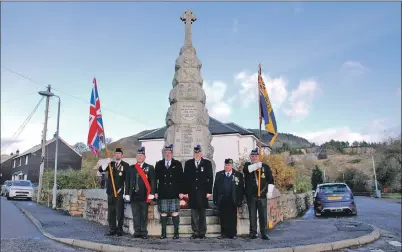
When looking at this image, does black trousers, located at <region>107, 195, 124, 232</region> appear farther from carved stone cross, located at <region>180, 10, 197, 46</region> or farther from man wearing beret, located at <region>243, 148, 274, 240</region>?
carved stone cross, located at <region>180, 10, 197, 46</region>

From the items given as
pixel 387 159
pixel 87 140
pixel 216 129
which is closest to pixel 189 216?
pixel 87 140

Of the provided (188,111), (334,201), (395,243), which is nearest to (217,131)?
(334,201)

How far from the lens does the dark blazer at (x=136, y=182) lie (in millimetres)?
7898

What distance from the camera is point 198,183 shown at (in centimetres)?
796

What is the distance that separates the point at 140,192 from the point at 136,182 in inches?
9.5

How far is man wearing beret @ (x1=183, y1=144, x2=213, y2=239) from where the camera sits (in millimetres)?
7863

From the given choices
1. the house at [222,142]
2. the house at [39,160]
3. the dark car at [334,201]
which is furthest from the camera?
the house at [39,160]

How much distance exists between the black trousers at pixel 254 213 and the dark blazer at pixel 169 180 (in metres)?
1.63

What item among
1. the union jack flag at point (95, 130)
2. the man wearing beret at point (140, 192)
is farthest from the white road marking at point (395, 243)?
the union jack flag at point (95, 130)

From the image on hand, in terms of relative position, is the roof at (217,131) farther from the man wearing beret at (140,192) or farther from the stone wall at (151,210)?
the man wearing beret at (140,192)

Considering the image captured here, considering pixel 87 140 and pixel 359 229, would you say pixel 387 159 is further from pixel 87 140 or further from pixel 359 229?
pixel 87 140

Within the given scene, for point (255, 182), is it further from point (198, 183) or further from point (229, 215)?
point (198, 183)

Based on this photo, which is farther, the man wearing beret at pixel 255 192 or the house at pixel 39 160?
the house at pixel 39 160

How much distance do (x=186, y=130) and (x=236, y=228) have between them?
365 cm
